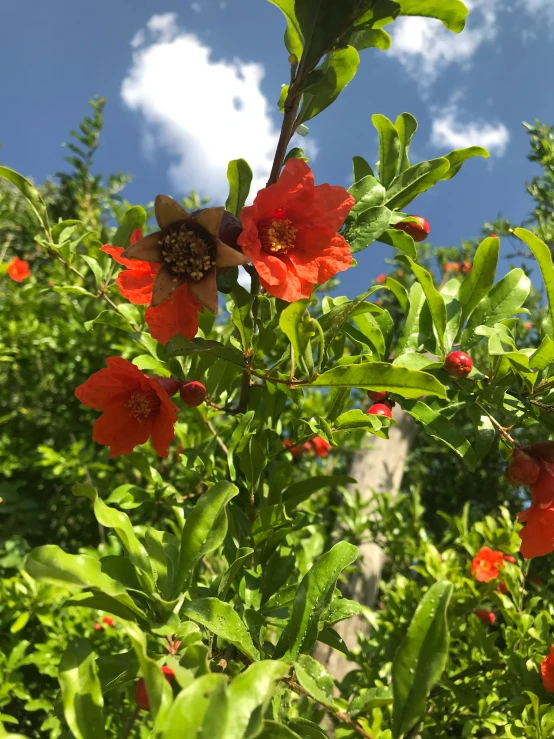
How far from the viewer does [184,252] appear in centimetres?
69

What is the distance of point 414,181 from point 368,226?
18cm

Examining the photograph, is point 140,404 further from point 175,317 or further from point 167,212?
point 167,212

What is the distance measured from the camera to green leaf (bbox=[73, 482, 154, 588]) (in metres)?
0.59

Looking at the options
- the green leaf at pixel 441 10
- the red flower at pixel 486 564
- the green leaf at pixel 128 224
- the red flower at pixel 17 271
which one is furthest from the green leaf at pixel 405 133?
the red flower at pixel 17 271

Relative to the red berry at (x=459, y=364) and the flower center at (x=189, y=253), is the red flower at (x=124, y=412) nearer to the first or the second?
the flower center at (x=189, y=253)

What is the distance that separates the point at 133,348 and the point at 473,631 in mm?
1562

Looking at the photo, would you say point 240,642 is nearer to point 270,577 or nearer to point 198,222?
point 270,577

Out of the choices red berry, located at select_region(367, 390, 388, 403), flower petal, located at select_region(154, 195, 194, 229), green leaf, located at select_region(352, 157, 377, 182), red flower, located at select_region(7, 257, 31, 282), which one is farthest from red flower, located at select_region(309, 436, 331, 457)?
red flower, located at select_region(7, 257, 31, 282)

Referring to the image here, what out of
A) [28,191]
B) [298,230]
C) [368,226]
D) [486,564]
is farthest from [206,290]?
[486,564]

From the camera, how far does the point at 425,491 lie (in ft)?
15.4

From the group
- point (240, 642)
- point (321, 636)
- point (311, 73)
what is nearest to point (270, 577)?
point (321, 636)

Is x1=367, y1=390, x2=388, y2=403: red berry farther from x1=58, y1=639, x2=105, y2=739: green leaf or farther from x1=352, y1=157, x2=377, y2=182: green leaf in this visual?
x1=58, y1=639, x2=105, y2=739: green leaf

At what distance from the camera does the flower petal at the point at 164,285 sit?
688 millimetres

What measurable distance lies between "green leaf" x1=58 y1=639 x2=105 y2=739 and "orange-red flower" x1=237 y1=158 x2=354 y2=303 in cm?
48
